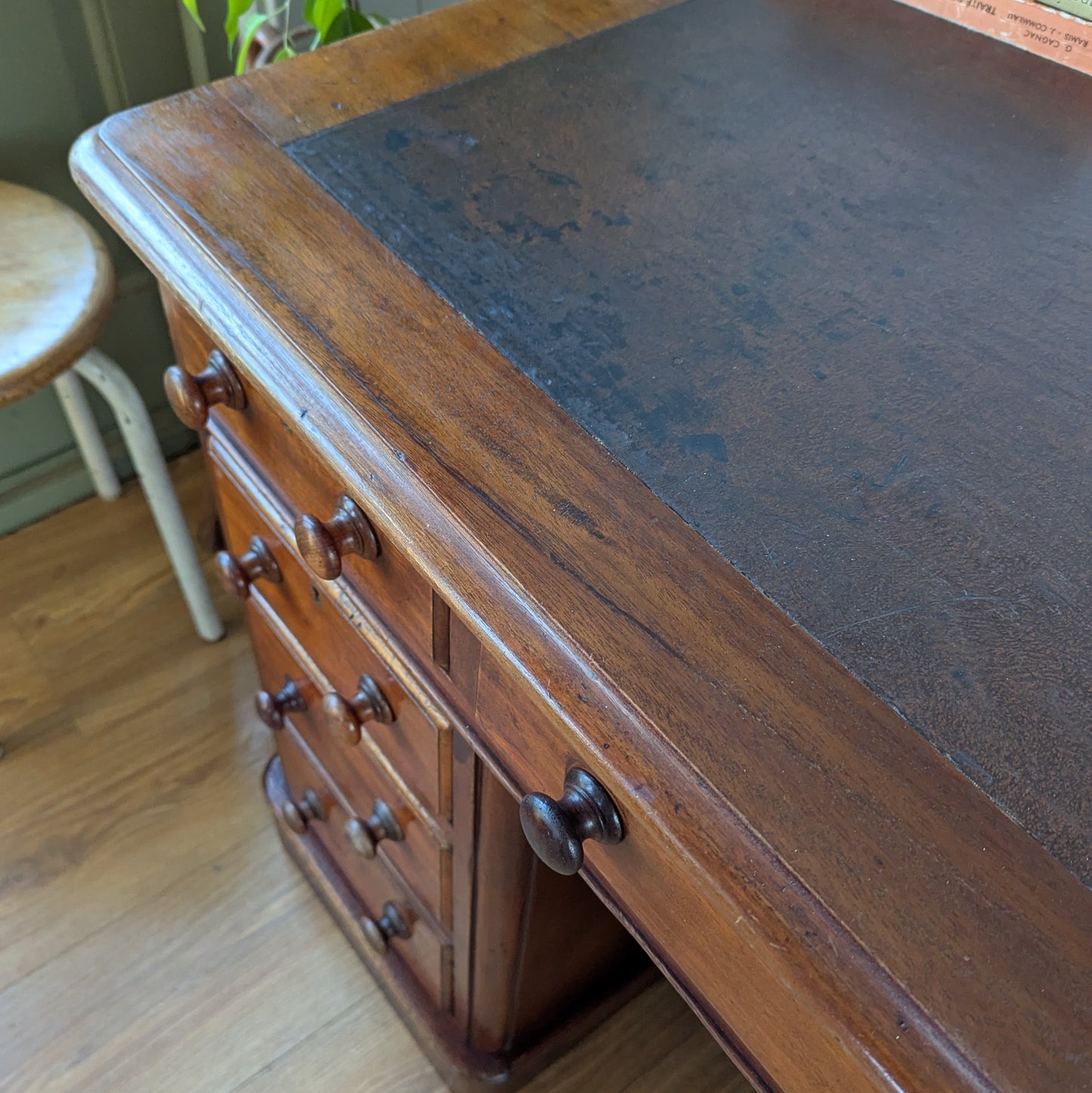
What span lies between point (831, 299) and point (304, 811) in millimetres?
625

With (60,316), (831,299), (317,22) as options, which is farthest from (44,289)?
(831,299)

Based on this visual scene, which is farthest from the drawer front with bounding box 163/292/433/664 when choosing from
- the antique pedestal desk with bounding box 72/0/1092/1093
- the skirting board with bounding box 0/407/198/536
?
the skirting board with bounding box 0/407/198/536

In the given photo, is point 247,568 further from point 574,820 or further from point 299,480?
point 574,820

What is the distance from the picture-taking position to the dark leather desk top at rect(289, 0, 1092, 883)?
33cm

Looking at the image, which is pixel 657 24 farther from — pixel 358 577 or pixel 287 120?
pixel 358 577

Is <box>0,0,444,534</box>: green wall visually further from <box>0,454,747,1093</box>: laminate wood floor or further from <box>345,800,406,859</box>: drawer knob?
<box>345,800,406,859</box>: drawer knob

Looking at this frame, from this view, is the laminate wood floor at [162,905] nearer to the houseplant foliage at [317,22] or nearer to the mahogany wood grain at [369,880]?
the mahogany wood grain at [369,880]

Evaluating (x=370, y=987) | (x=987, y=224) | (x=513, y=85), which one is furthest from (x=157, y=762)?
(x=987, y=224)

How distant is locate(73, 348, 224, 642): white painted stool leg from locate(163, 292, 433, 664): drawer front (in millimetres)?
369

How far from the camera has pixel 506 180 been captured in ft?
1.63

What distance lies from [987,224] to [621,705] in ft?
1.12

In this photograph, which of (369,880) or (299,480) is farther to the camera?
(369,880)

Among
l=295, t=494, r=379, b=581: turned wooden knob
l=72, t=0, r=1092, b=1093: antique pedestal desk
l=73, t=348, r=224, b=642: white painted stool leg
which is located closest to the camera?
l=72, t=0, r=1092, b=1093: antique pedestal desk

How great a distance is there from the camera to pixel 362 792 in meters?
0.73
